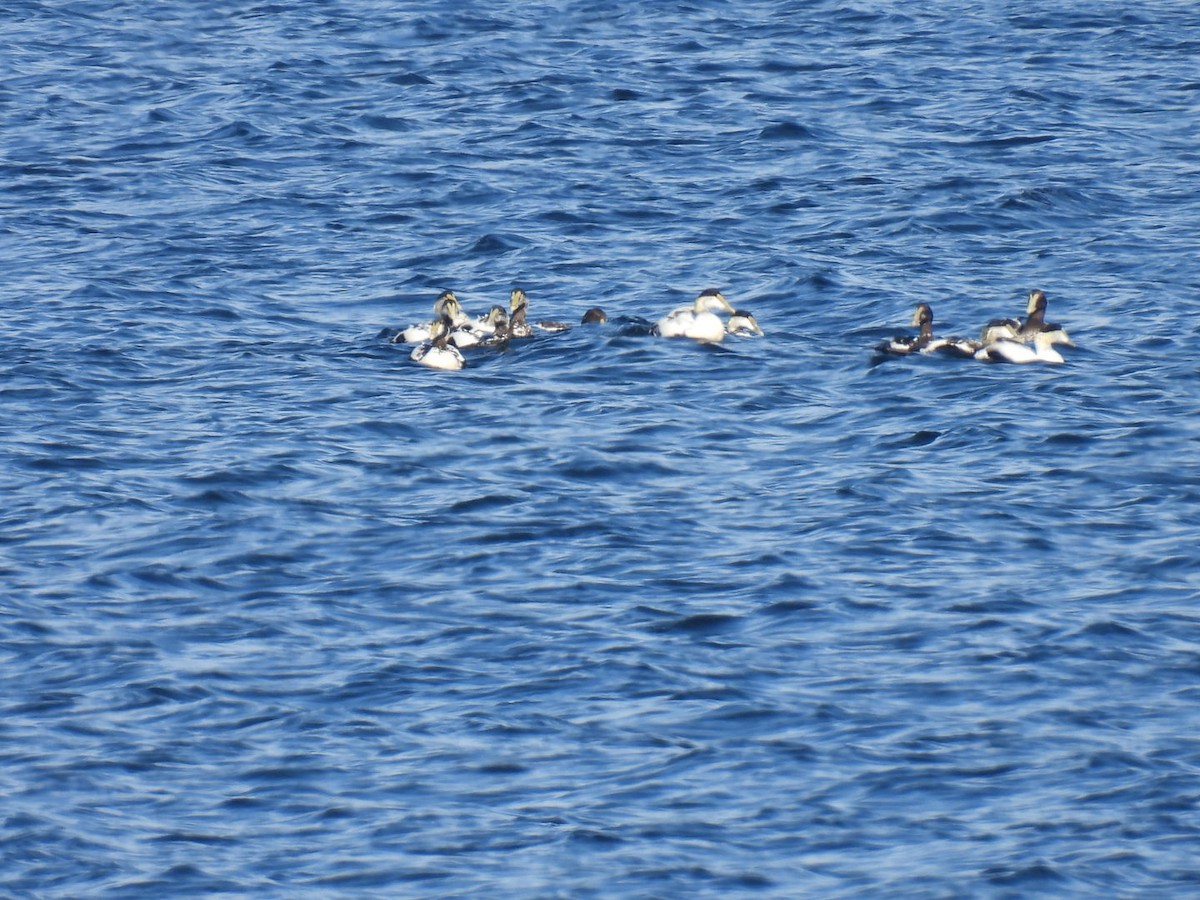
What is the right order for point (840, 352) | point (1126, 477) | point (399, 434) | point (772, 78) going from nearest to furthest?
point (1126, 477), point (399, 434), point (840, 352), point (772, 78)

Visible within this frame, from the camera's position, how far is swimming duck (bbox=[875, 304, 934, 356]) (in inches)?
765

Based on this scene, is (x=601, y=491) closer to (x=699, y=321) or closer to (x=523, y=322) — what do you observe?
(x=699, y=321)

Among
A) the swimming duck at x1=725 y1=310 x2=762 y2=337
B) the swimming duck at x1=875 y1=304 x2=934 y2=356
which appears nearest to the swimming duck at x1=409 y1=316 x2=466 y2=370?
the swimming duck at x1=725 y1=310 x2=762 y2=337

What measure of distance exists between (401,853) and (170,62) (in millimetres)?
24362

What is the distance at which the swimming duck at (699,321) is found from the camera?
64.8 ft

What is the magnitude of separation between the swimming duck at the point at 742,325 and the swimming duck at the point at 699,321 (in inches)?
4.9

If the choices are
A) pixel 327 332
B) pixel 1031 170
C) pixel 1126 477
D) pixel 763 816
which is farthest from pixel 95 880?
pixel 1031 170

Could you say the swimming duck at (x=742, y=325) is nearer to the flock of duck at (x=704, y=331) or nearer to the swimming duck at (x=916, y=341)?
the flock of duck at (x=704, y=331)

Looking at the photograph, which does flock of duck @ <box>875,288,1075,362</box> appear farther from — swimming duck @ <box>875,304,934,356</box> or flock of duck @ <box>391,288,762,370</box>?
flock of duck @ <box>391,288,762,370</box>

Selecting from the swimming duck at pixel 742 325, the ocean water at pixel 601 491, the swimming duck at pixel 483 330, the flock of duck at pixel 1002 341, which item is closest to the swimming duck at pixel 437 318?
the swimming duck at pixel 483 330

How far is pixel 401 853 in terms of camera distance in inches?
426

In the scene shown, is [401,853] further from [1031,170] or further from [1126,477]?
[1031,170]

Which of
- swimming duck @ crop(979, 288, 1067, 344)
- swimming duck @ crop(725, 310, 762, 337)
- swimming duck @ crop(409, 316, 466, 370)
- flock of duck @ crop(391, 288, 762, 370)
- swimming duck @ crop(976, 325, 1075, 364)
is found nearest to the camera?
swimming duck @ crop(976, 325, 1075, 364)

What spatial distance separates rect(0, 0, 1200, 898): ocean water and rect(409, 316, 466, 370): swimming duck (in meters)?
0.14
